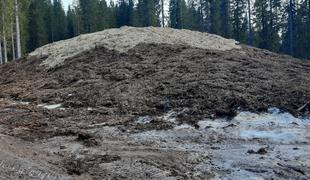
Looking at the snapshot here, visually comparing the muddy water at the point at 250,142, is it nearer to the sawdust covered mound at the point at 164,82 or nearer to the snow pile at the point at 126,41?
the sawdust covered mound at the point at 164,82

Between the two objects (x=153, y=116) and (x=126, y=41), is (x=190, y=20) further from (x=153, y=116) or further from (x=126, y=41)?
(x=153, y=116)

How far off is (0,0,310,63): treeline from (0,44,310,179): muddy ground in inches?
961

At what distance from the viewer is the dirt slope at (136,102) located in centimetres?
670

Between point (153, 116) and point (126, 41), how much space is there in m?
8.23

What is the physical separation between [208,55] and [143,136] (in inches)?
270

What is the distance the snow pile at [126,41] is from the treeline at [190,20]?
63.6ft

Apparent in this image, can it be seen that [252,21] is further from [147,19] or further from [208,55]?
[208,55]

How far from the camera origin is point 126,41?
17.2 m

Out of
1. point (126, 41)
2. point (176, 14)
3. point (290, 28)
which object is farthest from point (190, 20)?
point (126, 41)

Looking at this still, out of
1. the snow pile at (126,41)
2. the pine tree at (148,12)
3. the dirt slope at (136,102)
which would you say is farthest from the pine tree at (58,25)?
the dirt slope at (136,102)

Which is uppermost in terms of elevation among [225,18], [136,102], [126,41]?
[225,18]

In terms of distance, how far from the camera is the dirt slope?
670 cm

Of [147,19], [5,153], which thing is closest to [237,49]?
[5,153]

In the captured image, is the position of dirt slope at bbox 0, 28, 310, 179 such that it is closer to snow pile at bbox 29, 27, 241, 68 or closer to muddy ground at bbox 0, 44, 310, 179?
muddy ground at bbox 0, 44, 310, 179
